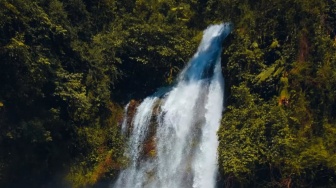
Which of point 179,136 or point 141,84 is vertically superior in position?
point 141,84

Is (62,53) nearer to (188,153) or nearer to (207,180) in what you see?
(188,153)

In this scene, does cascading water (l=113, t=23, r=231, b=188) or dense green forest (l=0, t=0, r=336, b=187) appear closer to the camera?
dense green forest (l=0, t=0, r=336, b=187)

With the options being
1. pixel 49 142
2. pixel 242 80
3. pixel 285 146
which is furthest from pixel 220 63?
pixel 49 142

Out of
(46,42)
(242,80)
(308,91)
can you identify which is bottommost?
(308,91)

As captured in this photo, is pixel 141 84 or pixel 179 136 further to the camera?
pixel 141 84

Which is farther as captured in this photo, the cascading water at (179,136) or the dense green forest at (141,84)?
the cascading water at (179,136)
